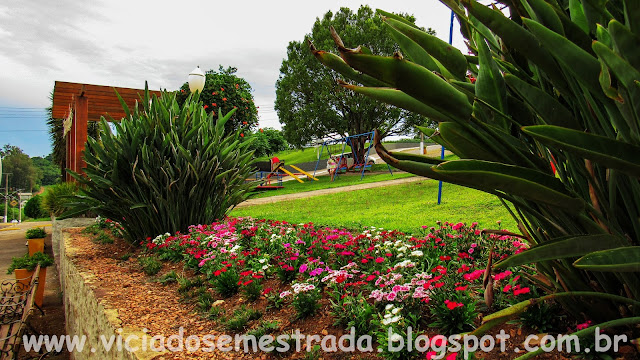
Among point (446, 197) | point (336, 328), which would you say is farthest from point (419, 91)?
point (446, 197)

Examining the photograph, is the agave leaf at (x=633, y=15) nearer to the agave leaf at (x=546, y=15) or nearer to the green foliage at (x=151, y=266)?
the agave leaf at (x=546, y=15)

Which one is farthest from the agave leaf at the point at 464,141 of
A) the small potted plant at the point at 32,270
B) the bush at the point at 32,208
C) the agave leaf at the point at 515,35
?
the bush at the point at 32,208

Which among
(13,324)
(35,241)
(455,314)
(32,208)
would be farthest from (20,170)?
(455,314)

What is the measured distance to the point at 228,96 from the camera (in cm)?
1541

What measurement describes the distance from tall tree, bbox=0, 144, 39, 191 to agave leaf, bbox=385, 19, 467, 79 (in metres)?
75.4

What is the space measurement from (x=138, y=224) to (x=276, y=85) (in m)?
18.8

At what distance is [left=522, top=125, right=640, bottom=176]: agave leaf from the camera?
89 centimetres

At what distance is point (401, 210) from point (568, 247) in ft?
20.9

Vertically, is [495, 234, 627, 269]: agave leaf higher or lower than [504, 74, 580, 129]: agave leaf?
lower

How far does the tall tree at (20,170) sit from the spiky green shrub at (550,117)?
75.5 metres

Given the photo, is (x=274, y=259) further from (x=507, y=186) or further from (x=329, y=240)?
(x=507, y=186)

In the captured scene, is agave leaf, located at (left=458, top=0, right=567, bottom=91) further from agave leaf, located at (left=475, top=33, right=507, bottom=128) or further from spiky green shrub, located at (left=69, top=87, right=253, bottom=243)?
spiky green shrub, located at (left=69, top=87, right=253, bottom=243)

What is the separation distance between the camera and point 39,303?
614 cm

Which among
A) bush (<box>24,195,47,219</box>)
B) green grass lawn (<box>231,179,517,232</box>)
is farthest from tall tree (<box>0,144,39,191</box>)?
green grass lawn (<box>231,179,517,232</box>)
